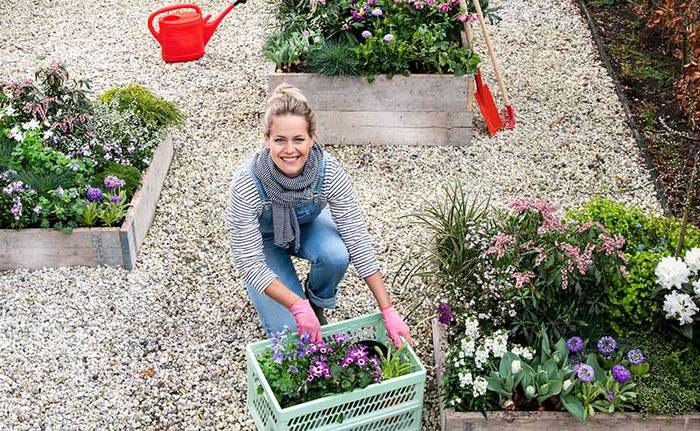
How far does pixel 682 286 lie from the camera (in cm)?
320

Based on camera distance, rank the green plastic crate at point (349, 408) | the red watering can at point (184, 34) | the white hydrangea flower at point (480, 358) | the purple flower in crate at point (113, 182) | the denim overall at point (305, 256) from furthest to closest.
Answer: the red watering can at point (184, 34)
the purple flower in crate at point (113, 182)
the denim overall at point (305, 256)
the white hydrangea flower at point (480, 358)
the green plastic crate at point (349, 408)

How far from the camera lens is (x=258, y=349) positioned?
3156mm

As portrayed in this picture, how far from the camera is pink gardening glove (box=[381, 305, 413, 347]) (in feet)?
10.4

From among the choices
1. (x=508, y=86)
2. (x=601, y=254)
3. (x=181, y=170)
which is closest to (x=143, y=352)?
(x=181, y=170)

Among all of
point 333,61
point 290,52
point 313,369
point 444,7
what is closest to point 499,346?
point 313,369

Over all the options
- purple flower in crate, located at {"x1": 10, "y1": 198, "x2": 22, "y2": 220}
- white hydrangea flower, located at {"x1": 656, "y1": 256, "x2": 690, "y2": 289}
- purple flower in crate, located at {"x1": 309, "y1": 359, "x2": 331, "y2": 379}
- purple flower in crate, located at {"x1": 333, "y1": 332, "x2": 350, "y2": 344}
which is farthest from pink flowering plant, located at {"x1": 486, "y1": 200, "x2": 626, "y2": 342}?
purple flower in crate, located at {"x1": 10, "y1": 198, "x2": 22, "y2": 220}

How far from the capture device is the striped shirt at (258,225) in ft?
10.5

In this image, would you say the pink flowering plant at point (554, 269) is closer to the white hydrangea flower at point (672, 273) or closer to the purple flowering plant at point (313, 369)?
the white hydrangea flower at point (672, 273)

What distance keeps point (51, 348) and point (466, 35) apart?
9.80 ft

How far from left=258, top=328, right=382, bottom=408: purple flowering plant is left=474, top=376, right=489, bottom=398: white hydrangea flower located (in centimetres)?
32

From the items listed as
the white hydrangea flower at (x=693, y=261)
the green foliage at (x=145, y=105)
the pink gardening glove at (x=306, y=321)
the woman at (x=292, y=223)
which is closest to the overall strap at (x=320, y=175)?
the woman at (x=292, y=223)

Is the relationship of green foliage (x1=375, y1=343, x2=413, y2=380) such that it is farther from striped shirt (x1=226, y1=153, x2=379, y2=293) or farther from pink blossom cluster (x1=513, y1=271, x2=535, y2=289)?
pink blossom cluster (x1=513, y1=271, x2=535, y2=289)

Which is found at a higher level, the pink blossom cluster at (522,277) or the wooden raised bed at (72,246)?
the pink blossom cluster at (522,277)

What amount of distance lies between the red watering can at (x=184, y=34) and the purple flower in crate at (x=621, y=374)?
3825 mm
